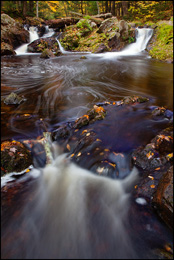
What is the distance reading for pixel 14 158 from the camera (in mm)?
2955

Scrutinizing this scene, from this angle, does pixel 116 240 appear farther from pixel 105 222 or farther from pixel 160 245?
pixel 160 245

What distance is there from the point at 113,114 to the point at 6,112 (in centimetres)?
352

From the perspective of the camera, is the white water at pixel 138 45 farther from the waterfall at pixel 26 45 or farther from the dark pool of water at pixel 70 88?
the waterfall at pixel 26 45

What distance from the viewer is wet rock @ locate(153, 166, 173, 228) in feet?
6.47

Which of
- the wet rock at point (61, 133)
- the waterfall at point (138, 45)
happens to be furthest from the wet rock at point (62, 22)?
the wet rock at point (61, 133)

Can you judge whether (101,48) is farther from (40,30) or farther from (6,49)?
(40,30)

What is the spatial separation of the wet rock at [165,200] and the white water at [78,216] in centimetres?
52

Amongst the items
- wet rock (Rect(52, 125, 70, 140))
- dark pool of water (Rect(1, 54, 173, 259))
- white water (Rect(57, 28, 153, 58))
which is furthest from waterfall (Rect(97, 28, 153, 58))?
wet rock (Rect(52, 125, 70, 140))

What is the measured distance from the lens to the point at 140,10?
2377 centimetres

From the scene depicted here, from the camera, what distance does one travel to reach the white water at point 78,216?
1968 millimetres

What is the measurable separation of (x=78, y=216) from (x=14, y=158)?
1640 mm

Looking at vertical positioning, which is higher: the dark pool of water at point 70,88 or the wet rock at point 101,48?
the wet rock at point 101,48

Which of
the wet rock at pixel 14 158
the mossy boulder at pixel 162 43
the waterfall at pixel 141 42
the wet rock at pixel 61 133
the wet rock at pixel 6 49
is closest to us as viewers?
the wet rock at pixel 14 158

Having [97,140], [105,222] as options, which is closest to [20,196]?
[105,222]
